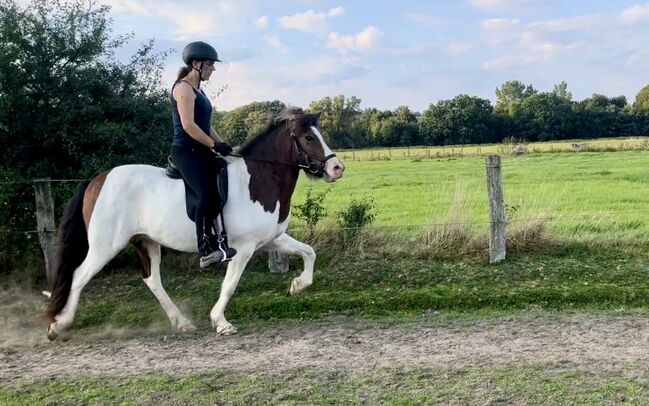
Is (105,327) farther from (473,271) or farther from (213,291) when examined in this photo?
(473,271)

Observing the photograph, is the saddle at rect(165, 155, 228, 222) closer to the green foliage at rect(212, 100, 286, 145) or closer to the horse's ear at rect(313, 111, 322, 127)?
the horse's ear at rect(313, 111, 322, 127)

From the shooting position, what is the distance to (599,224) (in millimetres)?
10344

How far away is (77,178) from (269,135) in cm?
344

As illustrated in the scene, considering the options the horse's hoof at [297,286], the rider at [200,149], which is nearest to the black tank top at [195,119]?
the rider at [200,149]

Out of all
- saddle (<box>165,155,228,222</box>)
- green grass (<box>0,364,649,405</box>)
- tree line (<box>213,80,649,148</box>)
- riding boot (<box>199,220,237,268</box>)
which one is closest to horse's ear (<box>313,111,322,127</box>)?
saddle (<box>165,155,228,222</box>)

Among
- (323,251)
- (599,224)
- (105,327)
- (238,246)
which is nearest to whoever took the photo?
(238,246)

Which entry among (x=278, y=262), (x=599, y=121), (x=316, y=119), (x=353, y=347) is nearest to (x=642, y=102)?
(x=599, y=121)

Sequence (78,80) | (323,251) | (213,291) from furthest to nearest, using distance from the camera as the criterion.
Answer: (323,251) < (78,80) < (213,291)

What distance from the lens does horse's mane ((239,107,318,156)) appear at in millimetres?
5863

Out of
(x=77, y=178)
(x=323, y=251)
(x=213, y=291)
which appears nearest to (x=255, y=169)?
(x=213, y=291)

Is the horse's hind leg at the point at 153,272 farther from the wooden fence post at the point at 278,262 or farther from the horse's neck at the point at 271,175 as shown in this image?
the wooden fence post at the point at 278,262

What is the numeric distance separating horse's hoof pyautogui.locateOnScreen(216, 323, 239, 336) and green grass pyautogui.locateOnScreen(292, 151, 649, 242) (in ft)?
6.95

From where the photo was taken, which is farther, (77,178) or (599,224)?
(599,224)

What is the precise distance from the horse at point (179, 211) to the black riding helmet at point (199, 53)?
2.86 feet
